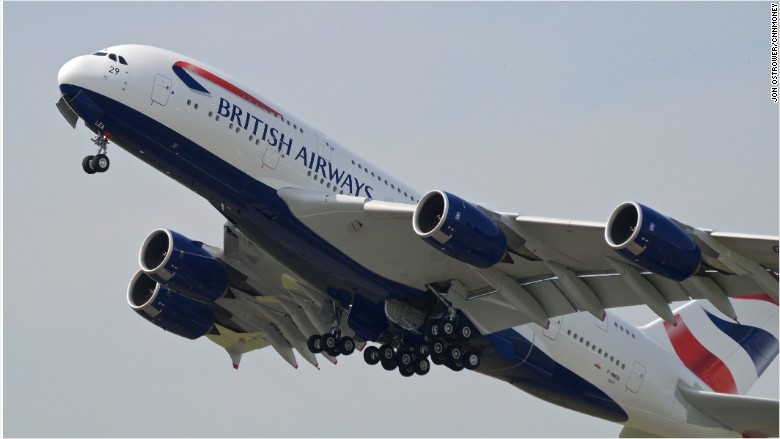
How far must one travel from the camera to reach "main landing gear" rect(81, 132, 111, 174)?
28983 millimetres

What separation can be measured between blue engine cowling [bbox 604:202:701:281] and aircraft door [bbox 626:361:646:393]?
28.4ft

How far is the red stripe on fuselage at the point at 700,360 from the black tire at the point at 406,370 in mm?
8250

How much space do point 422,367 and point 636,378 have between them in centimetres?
599

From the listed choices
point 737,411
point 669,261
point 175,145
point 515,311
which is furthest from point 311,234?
point 737,411

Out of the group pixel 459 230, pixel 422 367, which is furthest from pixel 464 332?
pixel 459 230

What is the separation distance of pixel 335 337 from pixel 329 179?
4863mm

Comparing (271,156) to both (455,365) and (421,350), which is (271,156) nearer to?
(421,350)

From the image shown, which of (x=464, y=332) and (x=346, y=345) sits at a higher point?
(x=464, y=332)

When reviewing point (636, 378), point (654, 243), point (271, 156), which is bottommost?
point (636, 378)

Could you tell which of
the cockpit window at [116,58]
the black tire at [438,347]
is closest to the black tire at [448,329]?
the black tire at [438,347]

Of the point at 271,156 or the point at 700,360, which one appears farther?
the point at 700,360

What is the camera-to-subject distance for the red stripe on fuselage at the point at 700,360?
36.7 m

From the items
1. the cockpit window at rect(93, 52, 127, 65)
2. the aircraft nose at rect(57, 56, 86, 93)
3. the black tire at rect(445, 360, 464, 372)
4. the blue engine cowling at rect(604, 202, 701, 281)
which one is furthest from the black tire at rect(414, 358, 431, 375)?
the aircraft nose at rect(57, 56, 86, 93)

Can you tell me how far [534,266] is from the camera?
98.1 ft
